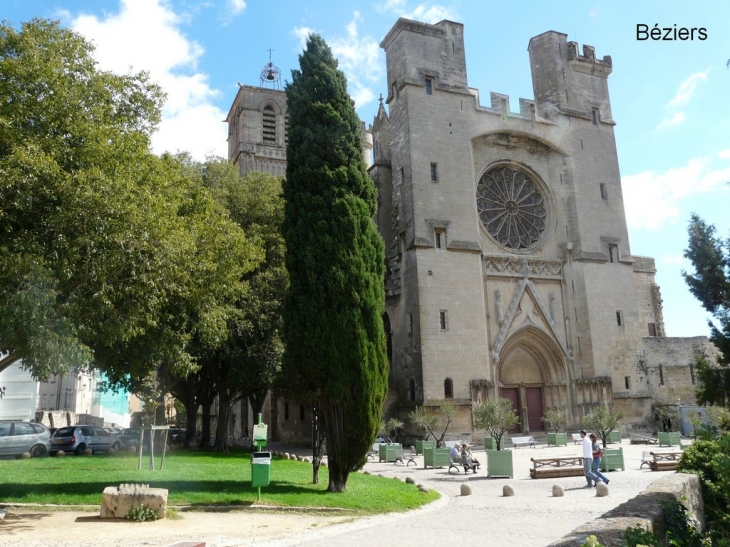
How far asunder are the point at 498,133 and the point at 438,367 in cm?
1235

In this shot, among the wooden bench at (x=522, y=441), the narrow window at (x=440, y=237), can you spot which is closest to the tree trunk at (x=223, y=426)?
the narrow window at (x=440, y=237)

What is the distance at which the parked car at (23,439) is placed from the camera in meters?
20.8

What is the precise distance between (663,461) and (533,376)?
37.7 ft

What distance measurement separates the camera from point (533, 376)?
1116 inches

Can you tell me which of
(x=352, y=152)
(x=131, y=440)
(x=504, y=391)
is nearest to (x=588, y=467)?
(x=352, y=152)

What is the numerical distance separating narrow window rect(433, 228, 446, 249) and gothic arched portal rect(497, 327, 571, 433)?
557 centimetres

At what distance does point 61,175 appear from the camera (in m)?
9.42

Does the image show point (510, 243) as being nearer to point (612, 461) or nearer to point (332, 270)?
point (612, 461)

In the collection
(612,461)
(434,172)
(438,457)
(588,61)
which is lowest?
(612,461)

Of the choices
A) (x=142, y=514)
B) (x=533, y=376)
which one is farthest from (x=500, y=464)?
(x=533, y=376)

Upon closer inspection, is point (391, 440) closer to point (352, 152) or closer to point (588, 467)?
point (588, 467)

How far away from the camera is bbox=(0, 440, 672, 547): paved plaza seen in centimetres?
818

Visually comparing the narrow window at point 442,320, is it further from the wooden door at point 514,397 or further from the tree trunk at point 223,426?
the tree trunk at point 223,426

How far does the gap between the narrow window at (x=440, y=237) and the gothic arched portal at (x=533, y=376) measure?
557 cm
